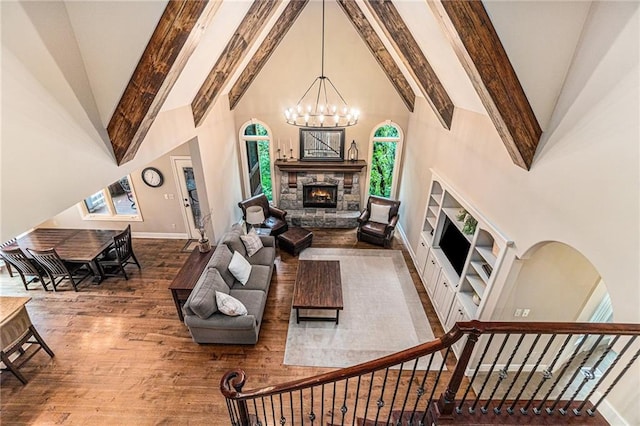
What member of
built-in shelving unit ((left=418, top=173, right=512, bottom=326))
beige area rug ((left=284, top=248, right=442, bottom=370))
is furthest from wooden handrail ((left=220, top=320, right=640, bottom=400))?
beige area rug ((left=284, top=248, right=442, bottom=370))

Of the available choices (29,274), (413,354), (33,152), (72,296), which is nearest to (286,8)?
(33,152)

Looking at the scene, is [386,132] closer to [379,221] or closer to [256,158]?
[379,221]

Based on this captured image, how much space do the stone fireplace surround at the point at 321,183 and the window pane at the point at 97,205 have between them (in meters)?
4.21

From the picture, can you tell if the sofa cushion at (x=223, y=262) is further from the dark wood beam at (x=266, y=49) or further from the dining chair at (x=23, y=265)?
the dark wood beam at (x=266, y=49)

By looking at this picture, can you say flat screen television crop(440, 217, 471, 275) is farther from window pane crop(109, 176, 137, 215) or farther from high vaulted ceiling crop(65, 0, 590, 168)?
window pane crop(109, 176, 137, 215)

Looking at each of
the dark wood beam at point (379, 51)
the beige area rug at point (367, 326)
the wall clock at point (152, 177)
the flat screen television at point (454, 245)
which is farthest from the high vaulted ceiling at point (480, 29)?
the wall clock at point (152, 177)

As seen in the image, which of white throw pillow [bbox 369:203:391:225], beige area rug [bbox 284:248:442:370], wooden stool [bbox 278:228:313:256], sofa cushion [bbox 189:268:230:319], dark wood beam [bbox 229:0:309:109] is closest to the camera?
sofa cushion [bbox 189:268:230:319]

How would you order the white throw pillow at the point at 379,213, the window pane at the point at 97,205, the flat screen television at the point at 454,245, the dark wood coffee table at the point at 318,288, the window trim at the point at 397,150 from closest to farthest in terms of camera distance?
the flat screen television at the point at 454,245 → the dark wood coffee table at the point at 318,288 → the window pane at the point at 97,205 → the white throw pillow at the point at 379,213 → the window trim at the point at 397,150

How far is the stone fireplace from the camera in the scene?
7.66m

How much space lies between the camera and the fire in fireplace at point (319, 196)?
766 cm

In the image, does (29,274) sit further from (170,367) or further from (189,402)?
(189,402)

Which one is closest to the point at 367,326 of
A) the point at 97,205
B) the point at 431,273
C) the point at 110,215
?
the point at 431,273

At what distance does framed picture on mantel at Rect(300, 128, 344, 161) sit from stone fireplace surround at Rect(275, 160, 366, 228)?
0.69 ft

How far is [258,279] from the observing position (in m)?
5.01
